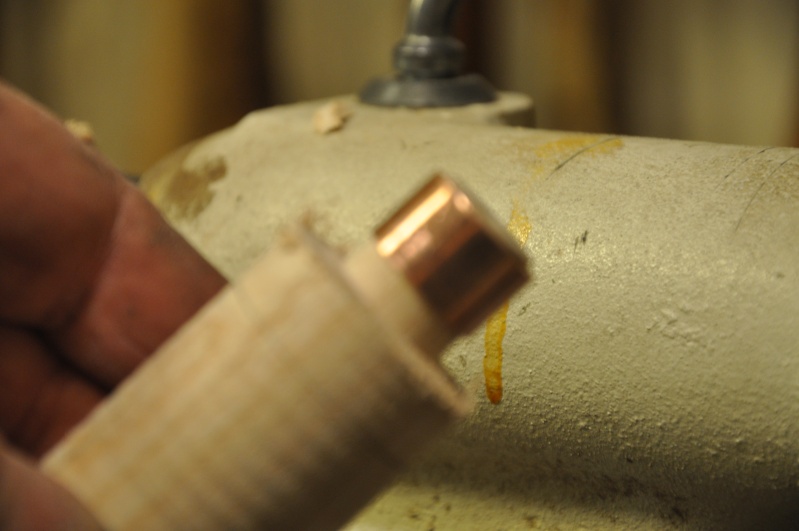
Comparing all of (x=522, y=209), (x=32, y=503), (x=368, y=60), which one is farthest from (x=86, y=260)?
(x=368, y=60)

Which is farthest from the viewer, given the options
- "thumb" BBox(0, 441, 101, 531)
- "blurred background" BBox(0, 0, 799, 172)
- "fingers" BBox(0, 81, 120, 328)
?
"blurred background" BBox(0, 0, 799, 172)

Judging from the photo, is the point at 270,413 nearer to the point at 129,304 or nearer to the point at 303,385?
the point at 303,385

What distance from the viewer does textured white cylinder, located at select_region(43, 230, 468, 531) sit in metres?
0.32

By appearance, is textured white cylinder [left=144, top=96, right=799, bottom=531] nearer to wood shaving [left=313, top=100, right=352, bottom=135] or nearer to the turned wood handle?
wood shaving [left=313, top=100, right=352, bottom=135]

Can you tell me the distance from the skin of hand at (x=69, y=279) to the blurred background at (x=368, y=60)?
2.50 ft

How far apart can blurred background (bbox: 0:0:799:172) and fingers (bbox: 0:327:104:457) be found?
827 millimetres

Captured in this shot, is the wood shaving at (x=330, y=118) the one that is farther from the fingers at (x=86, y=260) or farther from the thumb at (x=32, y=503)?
the thumb at (x=32, y=503)

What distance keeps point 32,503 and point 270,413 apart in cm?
10

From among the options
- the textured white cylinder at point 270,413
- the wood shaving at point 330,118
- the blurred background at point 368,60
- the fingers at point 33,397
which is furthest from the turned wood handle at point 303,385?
the blurred background at point 368,60

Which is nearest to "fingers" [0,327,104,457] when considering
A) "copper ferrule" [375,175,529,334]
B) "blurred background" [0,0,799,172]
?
"copper ferrule" [375,175,529,334]

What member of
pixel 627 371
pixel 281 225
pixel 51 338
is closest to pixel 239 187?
pixel 281 225

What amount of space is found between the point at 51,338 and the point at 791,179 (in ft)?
1.66

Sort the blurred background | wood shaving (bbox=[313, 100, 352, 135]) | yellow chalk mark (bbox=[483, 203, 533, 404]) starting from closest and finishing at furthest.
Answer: yellow chalk mark (bbox=[483, 203, 533, 404])
wood shaving (bbox=[313, 100, 352, 135])
the blurred background

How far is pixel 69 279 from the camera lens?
48 cm
